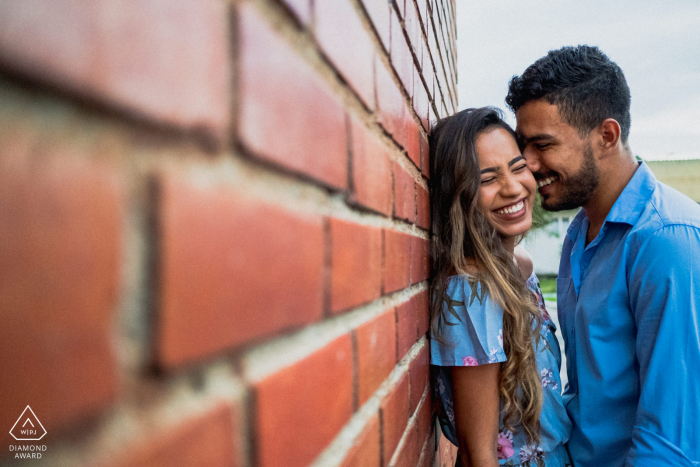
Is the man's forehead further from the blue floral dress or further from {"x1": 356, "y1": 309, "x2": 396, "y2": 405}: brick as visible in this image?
{"x1": 356, "y1": 309, "x2": 396, "y2": 405}: brick

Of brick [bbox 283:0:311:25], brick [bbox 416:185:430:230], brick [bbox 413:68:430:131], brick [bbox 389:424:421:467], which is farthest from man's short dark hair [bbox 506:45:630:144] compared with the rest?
brick [bbox 283:0:311:25]

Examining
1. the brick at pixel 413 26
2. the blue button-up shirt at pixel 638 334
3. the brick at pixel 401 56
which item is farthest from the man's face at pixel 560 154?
the brick at pixel 401 56

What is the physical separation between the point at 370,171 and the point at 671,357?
1.47 metres

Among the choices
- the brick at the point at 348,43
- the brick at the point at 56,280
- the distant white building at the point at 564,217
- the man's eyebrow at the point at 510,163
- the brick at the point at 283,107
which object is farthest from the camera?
the distant white building at the point at 564,217

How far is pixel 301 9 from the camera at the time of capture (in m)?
0.43

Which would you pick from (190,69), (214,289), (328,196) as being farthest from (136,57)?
(328,196)

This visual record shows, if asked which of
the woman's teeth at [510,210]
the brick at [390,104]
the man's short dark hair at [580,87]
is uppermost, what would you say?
the man's short dark hair at [580,87]

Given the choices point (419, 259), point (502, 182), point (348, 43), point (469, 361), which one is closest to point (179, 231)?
point (348, 43)

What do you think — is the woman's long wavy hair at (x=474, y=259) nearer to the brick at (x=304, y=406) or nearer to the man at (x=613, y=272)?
the man at (x=613, y=272)

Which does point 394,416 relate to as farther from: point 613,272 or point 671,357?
point 613,272

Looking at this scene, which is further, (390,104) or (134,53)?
(390,104)

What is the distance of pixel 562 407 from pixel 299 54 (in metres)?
1.95

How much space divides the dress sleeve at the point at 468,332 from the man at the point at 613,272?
23.2 inches

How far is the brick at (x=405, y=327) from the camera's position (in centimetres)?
91
